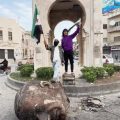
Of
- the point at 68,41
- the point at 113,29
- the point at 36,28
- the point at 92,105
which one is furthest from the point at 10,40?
the point at 92,105

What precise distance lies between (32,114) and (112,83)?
4.82 metres

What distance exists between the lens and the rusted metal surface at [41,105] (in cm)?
619

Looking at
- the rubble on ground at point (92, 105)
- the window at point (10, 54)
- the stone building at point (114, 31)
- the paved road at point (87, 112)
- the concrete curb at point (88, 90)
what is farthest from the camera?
the stone building at point (114, 31)

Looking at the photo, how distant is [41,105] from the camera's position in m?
6.20

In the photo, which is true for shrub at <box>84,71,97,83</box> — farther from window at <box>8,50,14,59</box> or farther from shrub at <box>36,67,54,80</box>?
window at <box>8,50,14,59</box>

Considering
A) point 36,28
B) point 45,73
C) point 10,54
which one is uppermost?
point 36,28

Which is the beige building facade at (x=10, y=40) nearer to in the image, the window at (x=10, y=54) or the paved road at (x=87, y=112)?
the window at (x=10, y=54)

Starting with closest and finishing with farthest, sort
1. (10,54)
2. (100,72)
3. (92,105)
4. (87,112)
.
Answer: (87,112) → (92,105) → (100,72) → (10,54)

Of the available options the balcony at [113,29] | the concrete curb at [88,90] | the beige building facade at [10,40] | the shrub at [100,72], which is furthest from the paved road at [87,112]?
the balcony at [113,29]

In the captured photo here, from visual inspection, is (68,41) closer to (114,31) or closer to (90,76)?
(90,76)

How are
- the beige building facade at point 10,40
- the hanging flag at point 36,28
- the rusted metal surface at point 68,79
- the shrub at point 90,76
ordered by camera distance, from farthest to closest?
the beige building facade at point 10,40 < the hanging flag at point 36,28 < the shrub at point 90,76 < the rusted metal surface at point 68,79

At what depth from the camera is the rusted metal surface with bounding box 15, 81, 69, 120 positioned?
6188mm

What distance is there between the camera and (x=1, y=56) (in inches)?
1772

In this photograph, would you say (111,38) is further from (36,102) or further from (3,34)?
(36,102)
